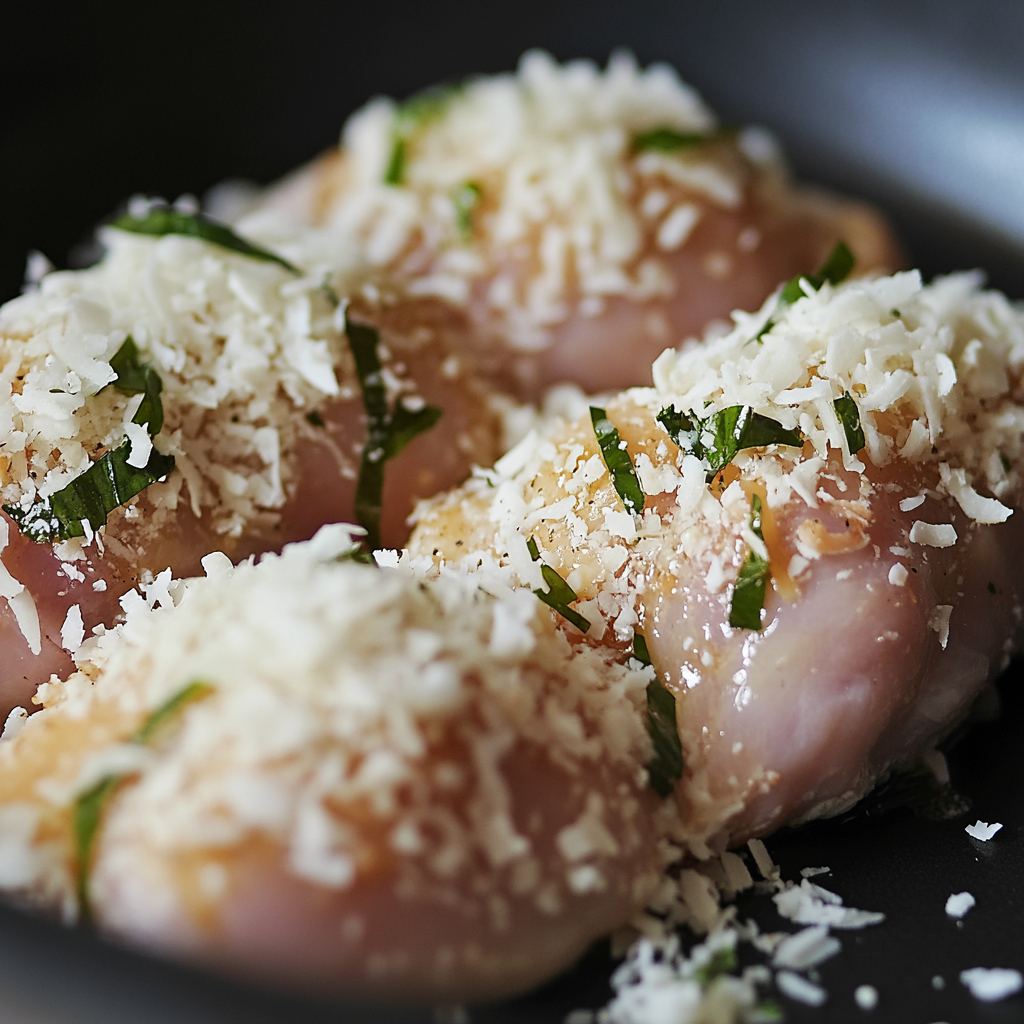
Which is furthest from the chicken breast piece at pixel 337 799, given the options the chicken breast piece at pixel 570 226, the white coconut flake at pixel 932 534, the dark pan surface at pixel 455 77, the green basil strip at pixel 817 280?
the dark pan surface at pixel 455 77

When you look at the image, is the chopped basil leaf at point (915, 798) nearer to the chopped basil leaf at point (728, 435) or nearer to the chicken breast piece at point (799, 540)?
the chicken breast piece at point (799, 540)

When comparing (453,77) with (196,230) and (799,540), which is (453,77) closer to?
(196,230)

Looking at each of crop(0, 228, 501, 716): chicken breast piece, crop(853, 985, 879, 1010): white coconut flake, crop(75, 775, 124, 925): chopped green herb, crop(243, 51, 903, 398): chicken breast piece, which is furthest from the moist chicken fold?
crop(243, 51, 903, 398): chicken breast piece

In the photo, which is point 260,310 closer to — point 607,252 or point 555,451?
point 555,451

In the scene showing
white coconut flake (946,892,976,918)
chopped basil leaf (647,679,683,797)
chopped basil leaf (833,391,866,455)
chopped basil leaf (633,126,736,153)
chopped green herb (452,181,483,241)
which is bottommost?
white coconut flake (946,892,976,918)

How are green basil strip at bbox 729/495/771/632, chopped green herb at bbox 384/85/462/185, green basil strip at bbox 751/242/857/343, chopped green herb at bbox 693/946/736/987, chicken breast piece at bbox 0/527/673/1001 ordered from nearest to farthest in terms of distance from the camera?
1. chicken breast piece at bbox 0/527/673/1001
2. chopped green herb at bbox 693/946/736/987
3. green basil strip at bbox 729/495/771/632
4. green basil strip at bbox 751/242/857/343
5. chopped green herb at bbox 384/85/462/185

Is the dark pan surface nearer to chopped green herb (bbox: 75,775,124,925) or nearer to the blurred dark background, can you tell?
the blurred dark background
